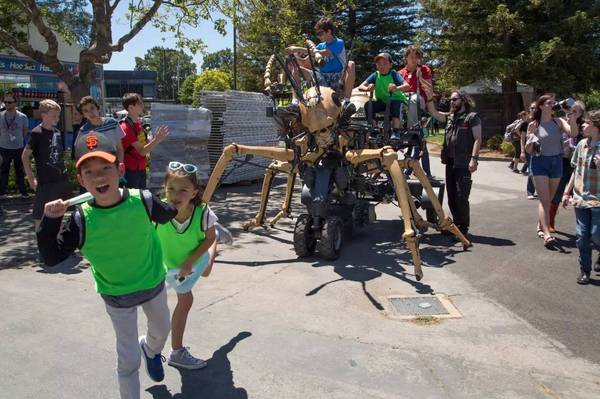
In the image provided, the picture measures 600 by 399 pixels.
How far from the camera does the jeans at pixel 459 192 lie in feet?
26.2

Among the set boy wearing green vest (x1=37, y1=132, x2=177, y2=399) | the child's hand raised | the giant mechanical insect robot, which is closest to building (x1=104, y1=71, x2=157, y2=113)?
the giant mechanical insect robot

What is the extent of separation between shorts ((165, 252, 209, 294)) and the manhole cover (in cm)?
200

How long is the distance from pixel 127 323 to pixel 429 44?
2773 centimetres

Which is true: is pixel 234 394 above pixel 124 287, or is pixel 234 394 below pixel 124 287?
below

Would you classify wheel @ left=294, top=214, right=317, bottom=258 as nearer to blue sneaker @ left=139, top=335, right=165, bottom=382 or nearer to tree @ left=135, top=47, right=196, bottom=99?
blue sneaker @ left=139, top=335, right=165, bottom=382

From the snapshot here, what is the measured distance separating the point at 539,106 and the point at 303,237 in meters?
3.71

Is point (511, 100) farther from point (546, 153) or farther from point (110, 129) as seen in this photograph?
point (110, 129)

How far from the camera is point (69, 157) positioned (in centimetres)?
1291

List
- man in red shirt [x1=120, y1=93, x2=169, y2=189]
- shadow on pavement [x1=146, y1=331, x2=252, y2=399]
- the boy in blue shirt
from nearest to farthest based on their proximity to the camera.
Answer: shadow on pavement [x1=146, y1=331, x2=252, y2=399] < man in red shirt [x1=120, y1=93, x2=169, y2=189] < the boy in blue shirt

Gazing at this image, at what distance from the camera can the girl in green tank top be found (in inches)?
143

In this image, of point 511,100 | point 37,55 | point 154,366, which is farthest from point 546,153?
point 511,100

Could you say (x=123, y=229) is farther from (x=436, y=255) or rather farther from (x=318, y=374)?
(x=436, y=255)

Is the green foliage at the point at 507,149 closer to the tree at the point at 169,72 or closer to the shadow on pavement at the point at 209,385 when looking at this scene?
the shadow on pavement at the point at 209,385

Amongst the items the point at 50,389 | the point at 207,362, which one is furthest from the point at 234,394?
the point at 50,389
